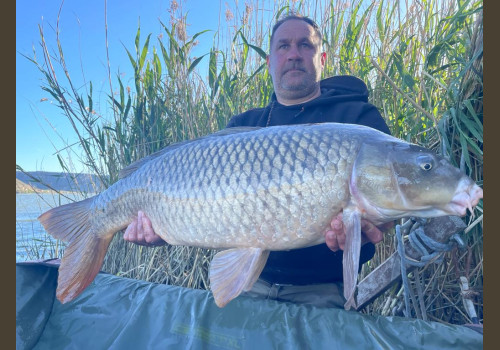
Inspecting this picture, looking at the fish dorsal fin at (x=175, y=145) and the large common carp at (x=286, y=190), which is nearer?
the large common carp at (x=286, y=190)

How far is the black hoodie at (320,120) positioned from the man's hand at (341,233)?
0.25 metres

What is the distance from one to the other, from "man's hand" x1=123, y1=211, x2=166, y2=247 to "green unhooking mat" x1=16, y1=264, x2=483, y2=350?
0.63ft

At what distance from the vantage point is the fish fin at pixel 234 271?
3.37ft

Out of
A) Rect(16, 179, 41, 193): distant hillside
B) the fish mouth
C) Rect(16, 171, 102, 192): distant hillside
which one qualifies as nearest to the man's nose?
the fish mouth

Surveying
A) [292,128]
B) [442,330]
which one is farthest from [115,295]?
[442,330]

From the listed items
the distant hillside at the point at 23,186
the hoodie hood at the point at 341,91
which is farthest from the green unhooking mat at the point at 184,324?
the distant hillside at the point at 23,186

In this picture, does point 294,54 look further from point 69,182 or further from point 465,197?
point 69,182

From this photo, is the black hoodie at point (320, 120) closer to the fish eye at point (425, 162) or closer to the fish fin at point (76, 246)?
the fish eye at point (425, 162)

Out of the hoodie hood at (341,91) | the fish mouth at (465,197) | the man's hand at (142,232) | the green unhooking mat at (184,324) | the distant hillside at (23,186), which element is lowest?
the green unhooking mat at (184,324)

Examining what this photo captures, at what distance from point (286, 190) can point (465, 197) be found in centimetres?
43

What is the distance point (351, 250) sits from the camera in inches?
36.9

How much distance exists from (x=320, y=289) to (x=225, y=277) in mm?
467

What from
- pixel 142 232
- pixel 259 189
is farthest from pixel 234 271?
pixel 142 232

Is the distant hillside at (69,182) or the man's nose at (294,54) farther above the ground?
the man's nose at (294,54)
